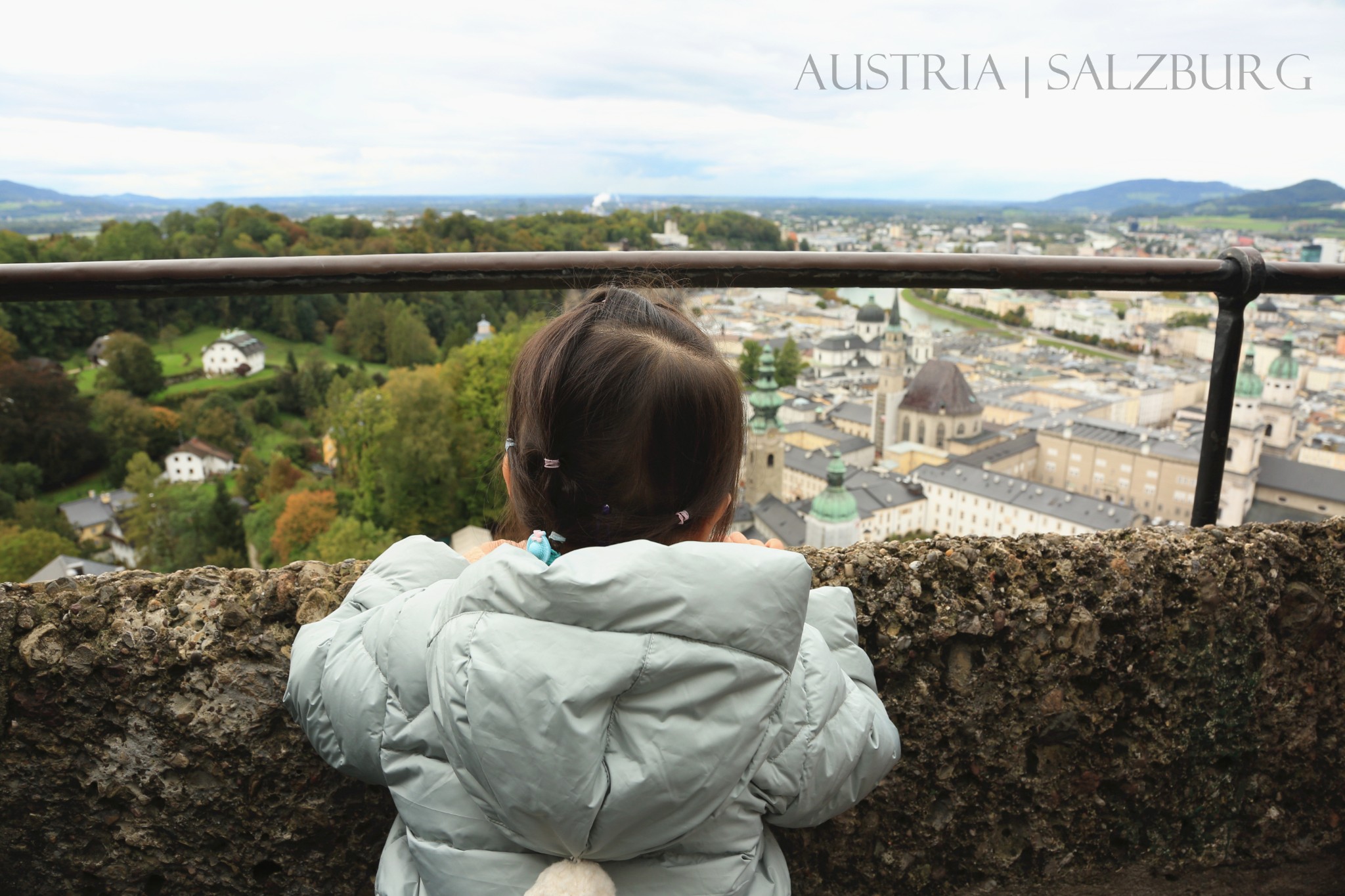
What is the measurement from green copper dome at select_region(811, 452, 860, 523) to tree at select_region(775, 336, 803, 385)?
19096mm

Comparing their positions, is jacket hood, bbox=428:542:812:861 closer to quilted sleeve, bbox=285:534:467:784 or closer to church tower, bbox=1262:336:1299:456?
quilted sleeve, bbox=285:534:467:784

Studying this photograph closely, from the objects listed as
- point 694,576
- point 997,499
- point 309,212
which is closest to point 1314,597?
point 694,576

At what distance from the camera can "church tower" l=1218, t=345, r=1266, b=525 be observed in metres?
31.4

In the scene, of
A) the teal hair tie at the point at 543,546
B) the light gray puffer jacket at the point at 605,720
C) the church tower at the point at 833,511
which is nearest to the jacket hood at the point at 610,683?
the light gray puffer jacket at the point at 605,720

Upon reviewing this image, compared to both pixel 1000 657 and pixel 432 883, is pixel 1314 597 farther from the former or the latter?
pixel 432 883

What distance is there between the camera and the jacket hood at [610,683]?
2.16ft

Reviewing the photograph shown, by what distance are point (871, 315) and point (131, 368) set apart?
131 feet

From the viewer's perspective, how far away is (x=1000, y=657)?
114cm

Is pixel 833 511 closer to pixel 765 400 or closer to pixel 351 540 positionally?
pixel 765 400

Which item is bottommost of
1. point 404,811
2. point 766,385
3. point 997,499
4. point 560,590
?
point 997,499

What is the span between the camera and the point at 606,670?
0.65 meters

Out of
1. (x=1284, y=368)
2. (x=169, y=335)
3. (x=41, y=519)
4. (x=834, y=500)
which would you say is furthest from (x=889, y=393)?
(x=41, y=519)

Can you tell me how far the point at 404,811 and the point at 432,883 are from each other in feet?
0.20

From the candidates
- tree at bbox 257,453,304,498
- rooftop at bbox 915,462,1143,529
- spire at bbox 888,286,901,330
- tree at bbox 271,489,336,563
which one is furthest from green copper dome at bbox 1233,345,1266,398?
tree at bbox 257,453,304,498
